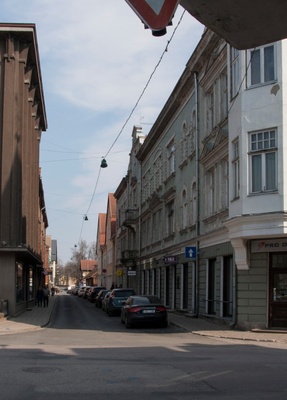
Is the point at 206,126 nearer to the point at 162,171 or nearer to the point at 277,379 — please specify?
the point at 162,171

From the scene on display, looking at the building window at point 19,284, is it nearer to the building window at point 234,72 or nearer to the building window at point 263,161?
the building window at point 234,72

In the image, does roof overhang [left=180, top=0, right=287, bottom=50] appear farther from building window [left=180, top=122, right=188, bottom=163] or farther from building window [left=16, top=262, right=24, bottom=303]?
building window [left=16, top=262, right=24, bottom=303]

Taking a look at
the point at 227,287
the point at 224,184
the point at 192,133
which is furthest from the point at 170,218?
the point at 227,287

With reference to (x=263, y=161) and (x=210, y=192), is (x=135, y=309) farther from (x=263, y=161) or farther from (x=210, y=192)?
(x=263, y=161)

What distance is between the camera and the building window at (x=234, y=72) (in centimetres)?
2072

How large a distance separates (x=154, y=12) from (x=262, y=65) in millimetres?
16395

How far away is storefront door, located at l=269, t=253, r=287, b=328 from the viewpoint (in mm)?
19172

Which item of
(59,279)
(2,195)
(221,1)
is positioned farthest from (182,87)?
(59,279)

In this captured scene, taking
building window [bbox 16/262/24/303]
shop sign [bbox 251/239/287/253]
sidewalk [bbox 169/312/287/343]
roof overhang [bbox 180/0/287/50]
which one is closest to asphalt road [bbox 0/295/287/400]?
sidewalk [bbox 169/312/287/343]

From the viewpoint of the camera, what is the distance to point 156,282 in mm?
40156

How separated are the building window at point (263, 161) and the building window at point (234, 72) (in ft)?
7.71

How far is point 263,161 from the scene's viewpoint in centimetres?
1902

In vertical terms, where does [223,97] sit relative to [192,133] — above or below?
above

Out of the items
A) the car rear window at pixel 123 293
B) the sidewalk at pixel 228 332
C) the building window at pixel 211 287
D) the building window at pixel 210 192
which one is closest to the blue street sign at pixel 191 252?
the building window at pixel 211 287
